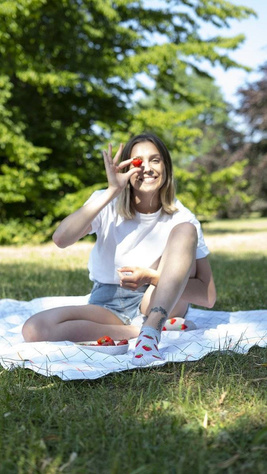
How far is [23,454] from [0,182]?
8.38m

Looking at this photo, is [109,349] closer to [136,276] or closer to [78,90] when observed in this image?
[136,276]

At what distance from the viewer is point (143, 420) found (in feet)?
5.61

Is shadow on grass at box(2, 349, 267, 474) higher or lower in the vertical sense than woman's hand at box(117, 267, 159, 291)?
lower

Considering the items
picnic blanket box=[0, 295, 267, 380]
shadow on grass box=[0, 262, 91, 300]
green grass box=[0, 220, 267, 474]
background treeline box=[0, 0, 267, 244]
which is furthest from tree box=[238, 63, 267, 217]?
green grass box=[0, 220, 267, 474]

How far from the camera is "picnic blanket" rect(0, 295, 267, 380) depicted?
7.55 feet

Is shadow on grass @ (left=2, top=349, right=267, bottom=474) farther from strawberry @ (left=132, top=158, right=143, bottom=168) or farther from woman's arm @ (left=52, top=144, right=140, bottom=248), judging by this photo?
strawberry @ (left=132, top=158, right=143, bottom=168)

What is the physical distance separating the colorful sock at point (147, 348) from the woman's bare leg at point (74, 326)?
44cm

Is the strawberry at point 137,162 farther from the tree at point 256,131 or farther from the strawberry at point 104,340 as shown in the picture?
the tree at point 256,131

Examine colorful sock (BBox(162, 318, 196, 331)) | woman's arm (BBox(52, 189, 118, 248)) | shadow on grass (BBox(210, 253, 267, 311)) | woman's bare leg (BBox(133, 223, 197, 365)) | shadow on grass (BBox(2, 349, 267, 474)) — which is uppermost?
woman's arm (BBox(52, 189, 118, 248))

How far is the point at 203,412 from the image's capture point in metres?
1.77

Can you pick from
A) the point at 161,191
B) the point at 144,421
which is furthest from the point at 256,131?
the point at 144,421

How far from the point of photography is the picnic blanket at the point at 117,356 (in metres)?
2.30

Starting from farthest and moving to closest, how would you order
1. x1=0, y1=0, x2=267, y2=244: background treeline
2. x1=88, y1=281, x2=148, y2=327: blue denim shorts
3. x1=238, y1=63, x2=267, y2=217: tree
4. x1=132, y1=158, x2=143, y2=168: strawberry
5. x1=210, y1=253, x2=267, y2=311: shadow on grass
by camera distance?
x1=238, y1=63, x2=267, y2=217: tree, x1=0, y1=0, x2=267, y2=244: background treeline, x1=210, y1=253, x2=267, y2=311: shadow on grass, x1=88, y1=281, x2=148, y2=327: blue denim shorts, x1=132, y1=158, x2=143, y2=168: strawberry

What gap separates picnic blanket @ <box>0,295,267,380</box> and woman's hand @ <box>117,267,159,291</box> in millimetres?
320
